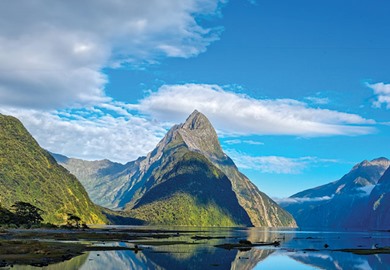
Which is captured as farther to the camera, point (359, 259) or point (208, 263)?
point (359, 259)

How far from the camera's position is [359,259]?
109 metres

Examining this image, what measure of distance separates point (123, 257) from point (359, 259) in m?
59.4

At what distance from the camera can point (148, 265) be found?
83188mm

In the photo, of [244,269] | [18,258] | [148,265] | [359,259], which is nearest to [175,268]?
[148,265]

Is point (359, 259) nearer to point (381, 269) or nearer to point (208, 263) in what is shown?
point (381, 269)

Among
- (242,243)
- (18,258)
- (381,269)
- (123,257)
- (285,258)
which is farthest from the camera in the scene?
(242,243)

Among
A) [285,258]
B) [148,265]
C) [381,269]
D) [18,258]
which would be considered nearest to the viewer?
[18,258]

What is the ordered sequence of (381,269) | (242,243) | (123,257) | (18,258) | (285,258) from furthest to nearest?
(242,243), (285,258), (123,257), (381,269), (18,258)

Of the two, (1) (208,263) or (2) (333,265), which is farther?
(2) (333,265)

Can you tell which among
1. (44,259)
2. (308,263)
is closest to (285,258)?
(308,263)

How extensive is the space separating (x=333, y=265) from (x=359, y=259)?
1939 cm

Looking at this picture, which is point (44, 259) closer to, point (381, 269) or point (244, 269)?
point (244, 269)

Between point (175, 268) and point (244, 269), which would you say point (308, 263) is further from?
point (175, 268)

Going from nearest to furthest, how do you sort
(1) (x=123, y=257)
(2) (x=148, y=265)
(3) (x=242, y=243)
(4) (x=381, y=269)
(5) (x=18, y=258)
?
(5) (x=18, y=258) < (2) (x=148, y=265) < (4) (x=381, y=269) < (1) (x=123, y=257) < (3) (x=242, y=243)
